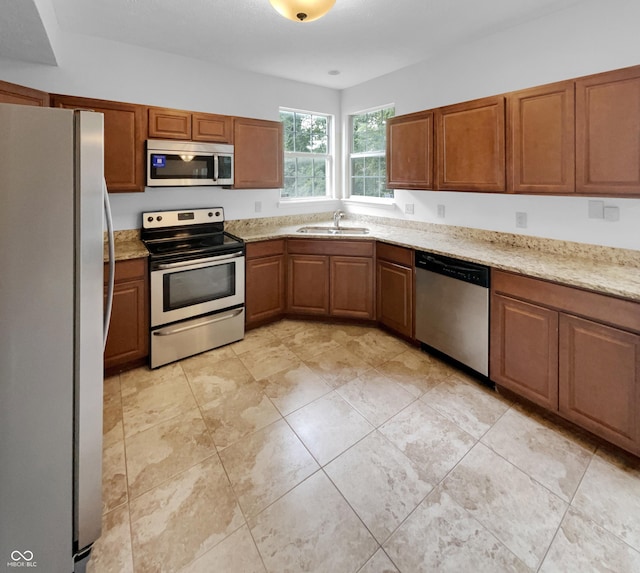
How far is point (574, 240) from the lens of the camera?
2.45 m

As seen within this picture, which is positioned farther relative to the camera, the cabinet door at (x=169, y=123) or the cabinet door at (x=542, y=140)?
the cabinet door at (x=169, y=123)

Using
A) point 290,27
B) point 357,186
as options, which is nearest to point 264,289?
point 357,186

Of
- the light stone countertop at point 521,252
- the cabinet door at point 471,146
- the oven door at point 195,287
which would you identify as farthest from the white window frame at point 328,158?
the cabinet door at point 471,146

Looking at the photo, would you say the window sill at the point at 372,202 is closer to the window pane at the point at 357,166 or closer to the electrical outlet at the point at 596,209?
the window pane at the point at 357,166

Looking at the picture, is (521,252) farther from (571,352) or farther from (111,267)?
(111,267)

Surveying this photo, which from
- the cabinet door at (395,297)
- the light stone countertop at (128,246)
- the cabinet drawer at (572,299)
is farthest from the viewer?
the cabinet door at (395,297)

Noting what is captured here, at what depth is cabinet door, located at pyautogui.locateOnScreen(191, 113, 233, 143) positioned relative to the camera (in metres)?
3.04

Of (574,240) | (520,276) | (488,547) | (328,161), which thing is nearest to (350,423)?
(488,547)

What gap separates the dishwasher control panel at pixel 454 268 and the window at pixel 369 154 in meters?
1.42

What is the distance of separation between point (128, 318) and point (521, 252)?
2986 mm

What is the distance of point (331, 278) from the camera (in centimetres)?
356

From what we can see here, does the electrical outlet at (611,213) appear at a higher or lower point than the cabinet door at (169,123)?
lower

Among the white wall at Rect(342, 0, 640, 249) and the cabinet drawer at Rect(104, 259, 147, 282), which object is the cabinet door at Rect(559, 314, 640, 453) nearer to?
the white wall at Rect(342, 0, 640, 249)

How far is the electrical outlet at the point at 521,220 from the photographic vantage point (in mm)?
2725
